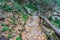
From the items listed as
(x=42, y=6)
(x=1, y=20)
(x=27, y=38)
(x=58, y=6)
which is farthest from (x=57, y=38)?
(x=58, y=6)

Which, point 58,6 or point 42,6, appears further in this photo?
point 58,6

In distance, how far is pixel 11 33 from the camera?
647 cm

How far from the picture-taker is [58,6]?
1189cm

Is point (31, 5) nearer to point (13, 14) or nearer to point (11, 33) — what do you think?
point (13, 14)

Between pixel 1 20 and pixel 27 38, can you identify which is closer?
pixel 27 38

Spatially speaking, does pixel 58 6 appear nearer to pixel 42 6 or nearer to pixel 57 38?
pixel 42 6

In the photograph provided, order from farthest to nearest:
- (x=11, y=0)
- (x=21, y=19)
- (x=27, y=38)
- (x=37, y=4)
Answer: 1. (x=37, y=4)
2. (x=11, y=0)
3. (x=21, y=19)
4. (x=27, y=38)

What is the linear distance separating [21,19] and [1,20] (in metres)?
1.03

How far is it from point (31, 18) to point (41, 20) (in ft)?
1.62

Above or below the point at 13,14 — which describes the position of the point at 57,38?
below

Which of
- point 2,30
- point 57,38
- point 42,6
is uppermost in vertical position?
point 42,6

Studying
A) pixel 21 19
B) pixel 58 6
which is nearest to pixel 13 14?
pixel 21 19

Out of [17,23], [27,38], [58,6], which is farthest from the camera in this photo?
[58,6]

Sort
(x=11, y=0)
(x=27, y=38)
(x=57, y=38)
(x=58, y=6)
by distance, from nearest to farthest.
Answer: (x=27, y=38), (x=57, y=38), (x=11, y=0), (x=58, y=6)
